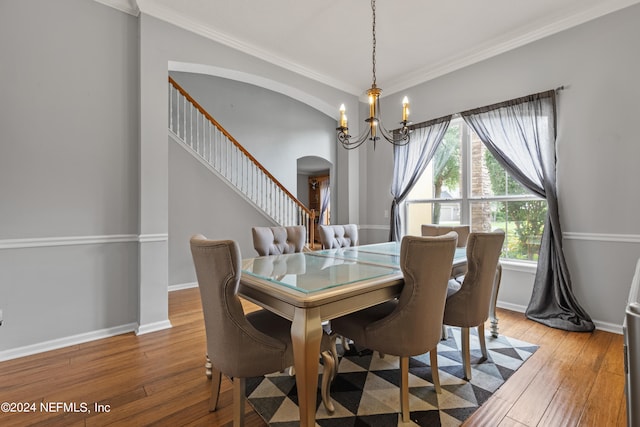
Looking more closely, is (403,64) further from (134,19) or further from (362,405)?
(362,405)

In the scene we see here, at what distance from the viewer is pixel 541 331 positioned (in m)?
2.75

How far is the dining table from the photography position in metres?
1.24

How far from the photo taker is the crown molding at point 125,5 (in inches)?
104

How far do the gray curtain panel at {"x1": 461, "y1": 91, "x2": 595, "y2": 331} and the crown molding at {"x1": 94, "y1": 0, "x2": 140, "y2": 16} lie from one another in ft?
12.6

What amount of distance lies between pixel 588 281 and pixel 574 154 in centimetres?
124

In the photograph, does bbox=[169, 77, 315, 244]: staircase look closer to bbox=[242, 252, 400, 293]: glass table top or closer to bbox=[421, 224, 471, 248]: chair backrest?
bbox=[421, 224, 471, 248]: chair backrest

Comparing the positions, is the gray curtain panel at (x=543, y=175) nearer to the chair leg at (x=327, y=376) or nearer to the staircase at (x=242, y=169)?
the chair leg at (x=327, y=376)

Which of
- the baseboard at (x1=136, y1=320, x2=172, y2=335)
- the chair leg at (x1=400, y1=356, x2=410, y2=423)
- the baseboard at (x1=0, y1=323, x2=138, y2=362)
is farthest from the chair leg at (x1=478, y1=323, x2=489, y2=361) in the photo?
the baseboard at (x1=0, y1=323, x2=138, y2=362)

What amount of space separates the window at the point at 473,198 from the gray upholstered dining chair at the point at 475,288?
176 centimetres

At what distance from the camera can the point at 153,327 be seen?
109 inches

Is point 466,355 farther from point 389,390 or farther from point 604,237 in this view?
point 604,237

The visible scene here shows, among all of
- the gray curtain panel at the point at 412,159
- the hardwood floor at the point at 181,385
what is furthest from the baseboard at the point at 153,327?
the gray curtain panel at the point at 412,159

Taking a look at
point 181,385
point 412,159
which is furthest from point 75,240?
point 412,159

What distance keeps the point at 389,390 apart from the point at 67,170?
3.01m
